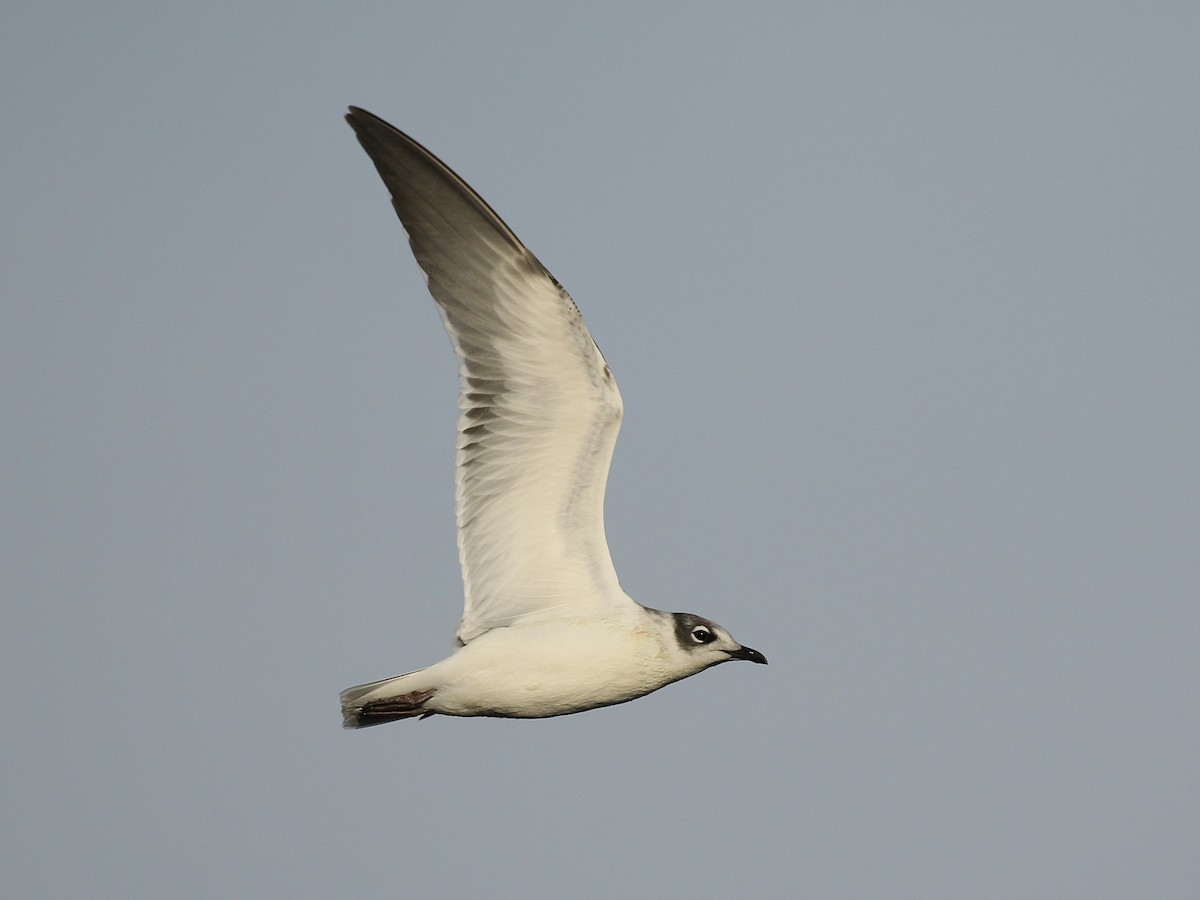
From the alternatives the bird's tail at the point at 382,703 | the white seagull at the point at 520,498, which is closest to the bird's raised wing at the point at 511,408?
the white seagull at the point at 520,498

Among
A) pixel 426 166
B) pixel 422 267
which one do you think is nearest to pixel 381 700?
pixel 422 267

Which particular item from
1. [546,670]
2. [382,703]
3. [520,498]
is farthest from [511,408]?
[382,703]

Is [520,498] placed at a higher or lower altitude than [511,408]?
lower

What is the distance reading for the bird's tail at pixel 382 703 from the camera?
13312mm

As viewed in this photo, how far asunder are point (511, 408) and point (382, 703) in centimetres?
289

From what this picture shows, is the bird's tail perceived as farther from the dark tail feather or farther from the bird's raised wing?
the bird's raised wing

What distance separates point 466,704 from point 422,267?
3.90 meters

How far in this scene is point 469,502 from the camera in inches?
541

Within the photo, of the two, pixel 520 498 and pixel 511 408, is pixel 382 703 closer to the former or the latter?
pixel 520 498

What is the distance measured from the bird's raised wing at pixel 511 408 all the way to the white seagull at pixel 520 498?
11 millimetres

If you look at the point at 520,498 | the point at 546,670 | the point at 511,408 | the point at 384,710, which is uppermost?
the point at 511,408

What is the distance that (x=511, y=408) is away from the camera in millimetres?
13359

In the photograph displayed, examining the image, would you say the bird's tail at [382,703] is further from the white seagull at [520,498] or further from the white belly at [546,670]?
the white belly at [546,670]

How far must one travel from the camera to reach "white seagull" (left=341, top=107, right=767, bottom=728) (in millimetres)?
12945
